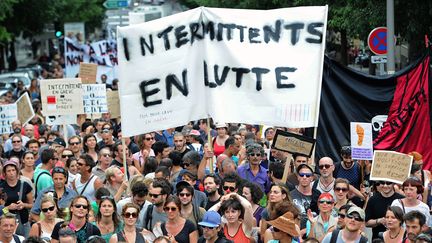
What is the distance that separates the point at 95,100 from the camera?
2147cm

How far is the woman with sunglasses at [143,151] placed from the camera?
1570 cm

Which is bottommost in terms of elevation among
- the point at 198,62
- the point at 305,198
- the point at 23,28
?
the point at 23,28

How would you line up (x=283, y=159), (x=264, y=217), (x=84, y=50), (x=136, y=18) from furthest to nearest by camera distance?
(x=136, y=18) → (x=84, y=50) → (x=283, y=159) → (x=264, y=217)

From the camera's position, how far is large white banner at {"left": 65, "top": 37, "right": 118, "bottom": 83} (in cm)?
3080

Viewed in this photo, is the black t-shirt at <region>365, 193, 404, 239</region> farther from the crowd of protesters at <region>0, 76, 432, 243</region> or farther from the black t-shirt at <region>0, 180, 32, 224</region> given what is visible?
the black t-shirt at <region>0, 180, 32, 224</region>

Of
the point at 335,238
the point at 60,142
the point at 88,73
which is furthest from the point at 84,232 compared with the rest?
the point at 88,73

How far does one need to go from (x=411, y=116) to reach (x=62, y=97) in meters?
7.15

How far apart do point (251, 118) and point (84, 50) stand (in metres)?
17.7

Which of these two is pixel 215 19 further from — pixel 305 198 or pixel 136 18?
pixel 136 18

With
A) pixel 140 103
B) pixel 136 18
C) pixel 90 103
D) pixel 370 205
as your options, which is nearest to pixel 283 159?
pixel 140 103

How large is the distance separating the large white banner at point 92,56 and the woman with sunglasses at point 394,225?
2043 centimetres

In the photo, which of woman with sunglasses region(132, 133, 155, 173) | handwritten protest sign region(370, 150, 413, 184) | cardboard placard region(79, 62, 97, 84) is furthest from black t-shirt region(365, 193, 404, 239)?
cardboard placard region(79, 62, 97, 84)

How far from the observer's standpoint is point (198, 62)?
1417 cm

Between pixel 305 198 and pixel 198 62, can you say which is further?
pixel 198 62
